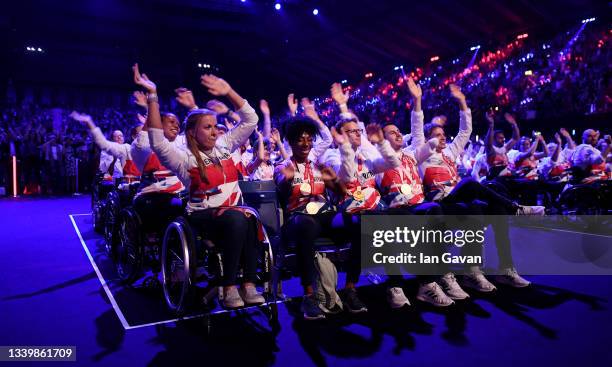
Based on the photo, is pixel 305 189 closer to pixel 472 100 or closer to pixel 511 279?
pixel 511 279

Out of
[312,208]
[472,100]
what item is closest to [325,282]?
[312,208]

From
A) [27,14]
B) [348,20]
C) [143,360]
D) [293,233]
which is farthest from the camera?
[348,20]

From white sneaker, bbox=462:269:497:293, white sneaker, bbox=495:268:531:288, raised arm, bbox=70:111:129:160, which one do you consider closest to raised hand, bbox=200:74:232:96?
raised arm, bbox=70:111:129:160

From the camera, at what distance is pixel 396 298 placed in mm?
2977

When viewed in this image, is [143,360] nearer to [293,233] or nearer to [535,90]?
[293,233]

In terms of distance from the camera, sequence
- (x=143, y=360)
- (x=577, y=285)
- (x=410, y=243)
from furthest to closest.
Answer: (x=577, y=285)
(x=410, y=243)
(x=143, y=360)

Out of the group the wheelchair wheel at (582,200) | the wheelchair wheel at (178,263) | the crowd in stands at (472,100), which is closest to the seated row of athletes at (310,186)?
the wheelchair wheel at (178,263)

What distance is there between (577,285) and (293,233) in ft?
7.47

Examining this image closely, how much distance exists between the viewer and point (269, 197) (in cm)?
344

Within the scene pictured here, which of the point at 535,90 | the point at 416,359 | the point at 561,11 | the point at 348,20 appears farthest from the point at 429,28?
the point at 416,359

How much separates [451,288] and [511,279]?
59 cm

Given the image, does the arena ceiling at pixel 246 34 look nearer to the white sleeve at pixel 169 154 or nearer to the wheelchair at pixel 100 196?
the wheelchair at pixel 100 196

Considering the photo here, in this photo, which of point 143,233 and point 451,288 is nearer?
point 451,288

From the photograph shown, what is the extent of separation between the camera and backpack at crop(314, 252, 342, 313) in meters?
2.76
